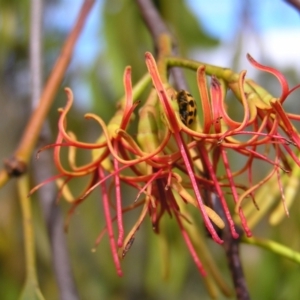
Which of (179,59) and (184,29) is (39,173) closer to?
(179,59)

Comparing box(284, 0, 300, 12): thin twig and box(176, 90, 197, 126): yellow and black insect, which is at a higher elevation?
box(284, 0, 300, 12): thin twig

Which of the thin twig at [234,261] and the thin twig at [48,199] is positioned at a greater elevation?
the thin twig at [48,199]

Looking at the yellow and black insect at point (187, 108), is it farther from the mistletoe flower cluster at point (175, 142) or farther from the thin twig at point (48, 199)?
the thin twig at point (48, 199)

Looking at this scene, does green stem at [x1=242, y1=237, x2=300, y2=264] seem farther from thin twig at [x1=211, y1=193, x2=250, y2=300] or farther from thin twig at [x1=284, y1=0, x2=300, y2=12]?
thin twig at [x1=284, y1=0, x2=300, y2=12]

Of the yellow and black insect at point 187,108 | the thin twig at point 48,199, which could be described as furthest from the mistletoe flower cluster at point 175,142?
the thin twig at point 48,199

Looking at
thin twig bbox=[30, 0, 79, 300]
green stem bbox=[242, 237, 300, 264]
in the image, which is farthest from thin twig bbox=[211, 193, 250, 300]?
thin twig bbox=[30, 0, 79, 300]

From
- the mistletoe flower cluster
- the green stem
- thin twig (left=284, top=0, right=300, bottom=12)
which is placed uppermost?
thin twig (left=284, top=0, right=300, bottom=12)

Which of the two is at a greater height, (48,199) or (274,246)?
(48,199)

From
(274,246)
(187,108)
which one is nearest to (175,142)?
(187,108)

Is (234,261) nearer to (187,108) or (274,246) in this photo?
(274,246)

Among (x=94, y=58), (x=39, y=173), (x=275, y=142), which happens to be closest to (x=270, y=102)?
(x=275, y=142)
